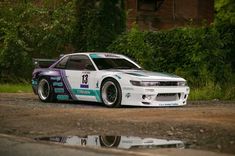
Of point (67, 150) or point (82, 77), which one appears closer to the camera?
point (67, 150)

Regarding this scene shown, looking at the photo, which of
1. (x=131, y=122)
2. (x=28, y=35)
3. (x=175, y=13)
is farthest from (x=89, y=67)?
(x=175, y=13)

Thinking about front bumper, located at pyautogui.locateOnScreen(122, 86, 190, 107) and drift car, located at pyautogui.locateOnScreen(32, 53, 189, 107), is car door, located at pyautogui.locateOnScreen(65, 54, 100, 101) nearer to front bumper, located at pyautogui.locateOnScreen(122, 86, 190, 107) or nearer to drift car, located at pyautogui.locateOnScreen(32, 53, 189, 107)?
drift car, located at pyautogui.locateOnScreen(32, 53, 189, 107)

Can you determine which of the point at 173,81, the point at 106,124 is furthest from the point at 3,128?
the point at 173,81

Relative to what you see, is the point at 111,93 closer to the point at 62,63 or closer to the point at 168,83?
the point at 168,83

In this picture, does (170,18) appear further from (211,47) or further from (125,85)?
Answer: (125,85)

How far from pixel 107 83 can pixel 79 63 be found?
5.21 ft

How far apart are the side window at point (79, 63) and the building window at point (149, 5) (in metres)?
20.8

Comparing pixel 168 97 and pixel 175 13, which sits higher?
pixel 175 13

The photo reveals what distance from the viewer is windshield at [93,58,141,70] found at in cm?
1579

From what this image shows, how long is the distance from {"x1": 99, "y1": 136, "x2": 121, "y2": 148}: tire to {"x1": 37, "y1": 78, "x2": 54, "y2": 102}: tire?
6.75 meters

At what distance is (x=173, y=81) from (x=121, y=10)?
973 centimetres

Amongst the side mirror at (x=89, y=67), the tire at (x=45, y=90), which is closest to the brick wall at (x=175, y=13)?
the tire at (x=45, y=90)

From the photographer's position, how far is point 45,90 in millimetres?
17078

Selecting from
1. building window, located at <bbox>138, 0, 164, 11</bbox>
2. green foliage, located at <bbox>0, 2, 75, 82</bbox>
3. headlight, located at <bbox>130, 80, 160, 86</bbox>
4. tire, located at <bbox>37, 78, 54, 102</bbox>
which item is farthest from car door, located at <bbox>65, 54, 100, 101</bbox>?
building window, located at <bbox>138, 0, 164, 11</bbox>
